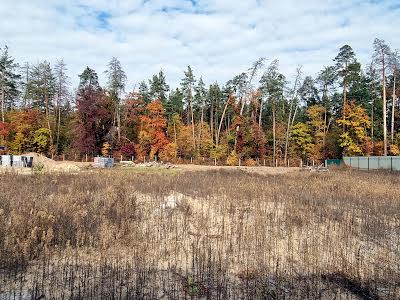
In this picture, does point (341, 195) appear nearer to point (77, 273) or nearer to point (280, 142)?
point (77, 273)

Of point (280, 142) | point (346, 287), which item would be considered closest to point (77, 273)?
point (346, 287)

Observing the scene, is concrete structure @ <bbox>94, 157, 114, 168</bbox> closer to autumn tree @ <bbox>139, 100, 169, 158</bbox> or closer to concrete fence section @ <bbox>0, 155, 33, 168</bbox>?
concrete fence section @ <bbox>0, 155, 33, 168</bbox>

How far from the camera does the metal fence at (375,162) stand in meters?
34.6

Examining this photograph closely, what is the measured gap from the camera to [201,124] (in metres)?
54.3

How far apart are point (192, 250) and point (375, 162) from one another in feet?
118

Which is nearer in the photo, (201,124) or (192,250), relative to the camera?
(192,250)

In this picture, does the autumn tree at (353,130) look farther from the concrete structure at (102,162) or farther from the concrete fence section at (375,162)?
the concrete structure at (102,162)

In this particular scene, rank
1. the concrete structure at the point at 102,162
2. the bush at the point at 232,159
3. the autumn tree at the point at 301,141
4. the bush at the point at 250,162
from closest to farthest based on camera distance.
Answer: the concrete structure at the point at 102,162, the bush at the point at 250,162, the bush at the point at 232,159, the autumn tree at the point at 301,141

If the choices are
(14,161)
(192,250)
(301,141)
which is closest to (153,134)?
(301,141)

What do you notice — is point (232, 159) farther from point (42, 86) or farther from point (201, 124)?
point (42, 86)

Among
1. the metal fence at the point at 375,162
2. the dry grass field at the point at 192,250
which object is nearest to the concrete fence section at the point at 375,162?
the metal fence at the point at 375,162

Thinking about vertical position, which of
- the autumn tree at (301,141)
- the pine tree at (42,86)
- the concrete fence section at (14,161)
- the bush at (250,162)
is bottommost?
the bush at (250,162)

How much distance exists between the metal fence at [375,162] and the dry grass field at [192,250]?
27.8m

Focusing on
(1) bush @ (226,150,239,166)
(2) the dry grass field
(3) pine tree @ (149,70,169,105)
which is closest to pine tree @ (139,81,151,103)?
(3) pine tree @ (149,70,169,105)
